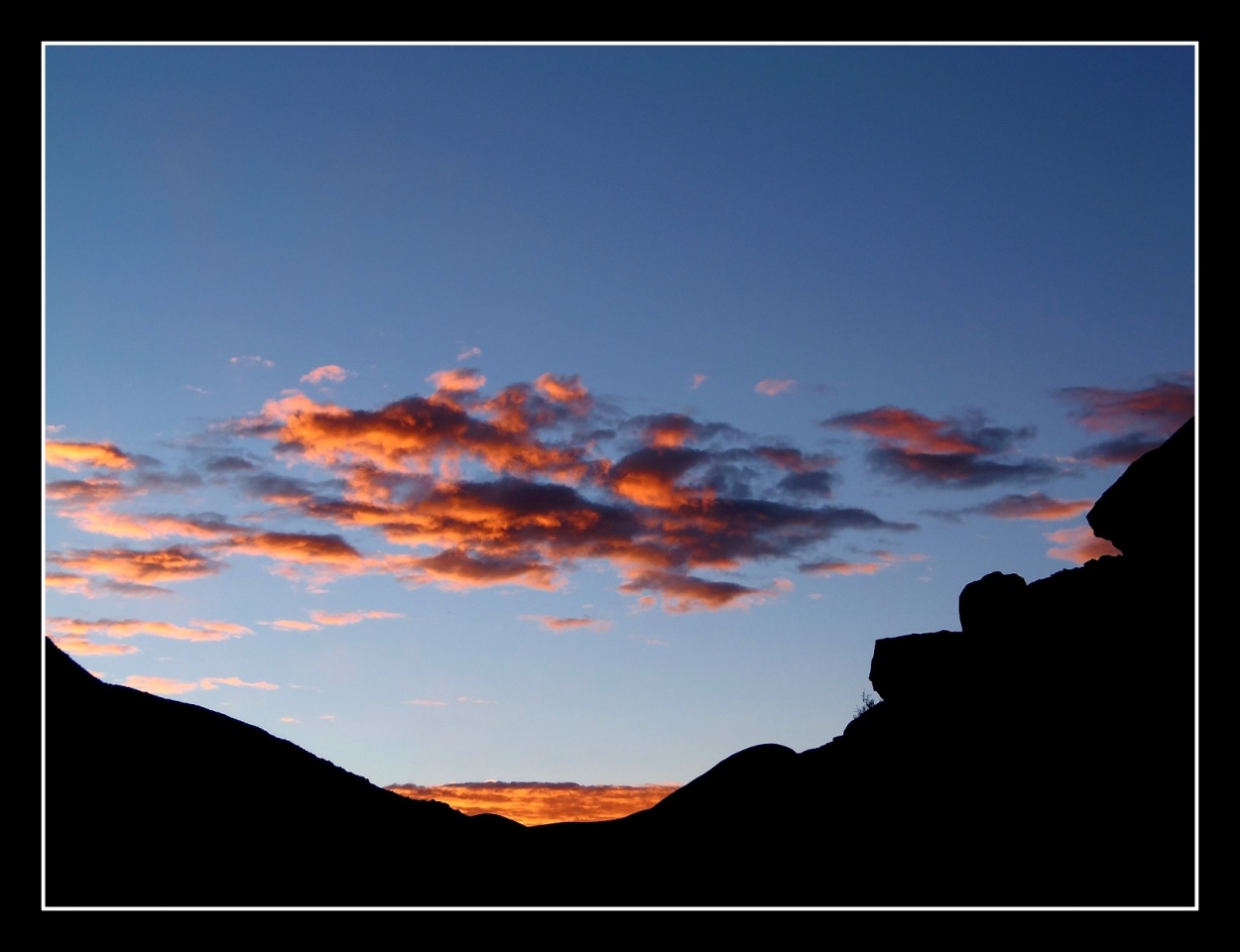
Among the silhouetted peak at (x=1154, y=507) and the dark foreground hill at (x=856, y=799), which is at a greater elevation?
the silhouetted peak at (x=1154, y=507)

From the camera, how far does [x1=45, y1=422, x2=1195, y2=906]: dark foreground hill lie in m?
45.0

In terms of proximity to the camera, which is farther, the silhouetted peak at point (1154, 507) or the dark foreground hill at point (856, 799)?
the dark foreground hill at point (856, 799)

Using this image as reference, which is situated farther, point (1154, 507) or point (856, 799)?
point (856, 799)

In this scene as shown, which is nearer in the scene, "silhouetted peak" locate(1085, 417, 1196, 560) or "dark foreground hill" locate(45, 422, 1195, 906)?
"silhouetted peak" locate(1085, 417, 1196, 560)

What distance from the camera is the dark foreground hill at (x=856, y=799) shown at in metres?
45.0

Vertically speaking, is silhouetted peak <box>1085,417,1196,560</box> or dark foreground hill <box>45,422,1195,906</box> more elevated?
silhouetted peak <box>1085,417,1196,560</box>

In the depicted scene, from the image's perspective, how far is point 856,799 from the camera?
5547cm

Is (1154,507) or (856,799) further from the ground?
(1154,507)

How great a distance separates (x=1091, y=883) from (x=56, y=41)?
45637mm

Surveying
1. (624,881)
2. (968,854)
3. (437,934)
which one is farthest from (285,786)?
(437,934)
